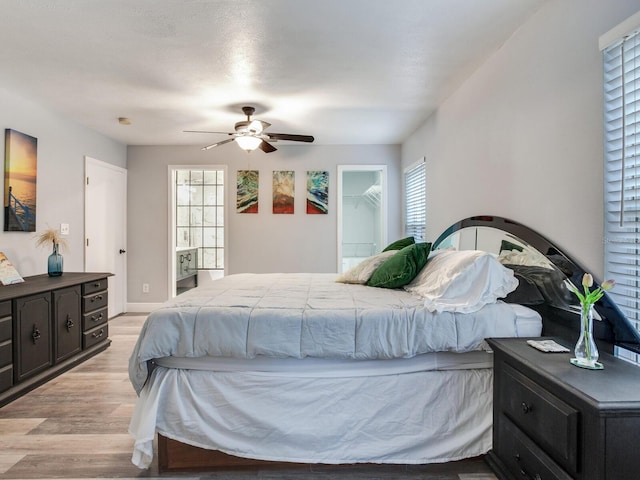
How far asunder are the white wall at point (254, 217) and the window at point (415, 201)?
0.95ft

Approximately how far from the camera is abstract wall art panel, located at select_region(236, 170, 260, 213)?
201 inches

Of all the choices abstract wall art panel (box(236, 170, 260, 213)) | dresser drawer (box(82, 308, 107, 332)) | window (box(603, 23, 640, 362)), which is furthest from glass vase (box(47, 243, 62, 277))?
window (box(603, 23, 640, 362))

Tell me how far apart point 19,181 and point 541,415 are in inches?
166

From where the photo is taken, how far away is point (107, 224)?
467 centimetres

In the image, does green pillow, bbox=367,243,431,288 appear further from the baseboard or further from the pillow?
the baseboard

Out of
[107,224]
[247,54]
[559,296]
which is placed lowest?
[559,296]

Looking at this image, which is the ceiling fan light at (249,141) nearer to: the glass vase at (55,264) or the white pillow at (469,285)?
the glass vase at (55,264)

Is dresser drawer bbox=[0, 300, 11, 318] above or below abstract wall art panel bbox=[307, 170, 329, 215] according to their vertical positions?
below

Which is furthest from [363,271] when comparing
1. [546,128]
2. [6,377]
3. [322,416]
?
[6,377]

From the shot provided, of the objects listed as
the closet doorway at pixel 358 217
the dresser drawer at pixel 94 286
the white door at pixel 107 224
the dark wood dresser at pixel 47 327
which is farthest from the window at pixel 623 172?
the closet doorway at pixel 358 217

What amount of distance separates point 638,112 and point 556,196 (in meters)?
0.54

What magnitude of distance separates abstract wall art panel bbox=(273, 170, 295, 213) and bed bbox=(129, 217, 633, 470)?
11.1ft

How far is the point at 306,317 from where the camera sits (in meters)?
1.80

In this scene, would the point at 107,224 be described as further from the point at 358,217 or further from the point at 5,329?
the point at 358,217
